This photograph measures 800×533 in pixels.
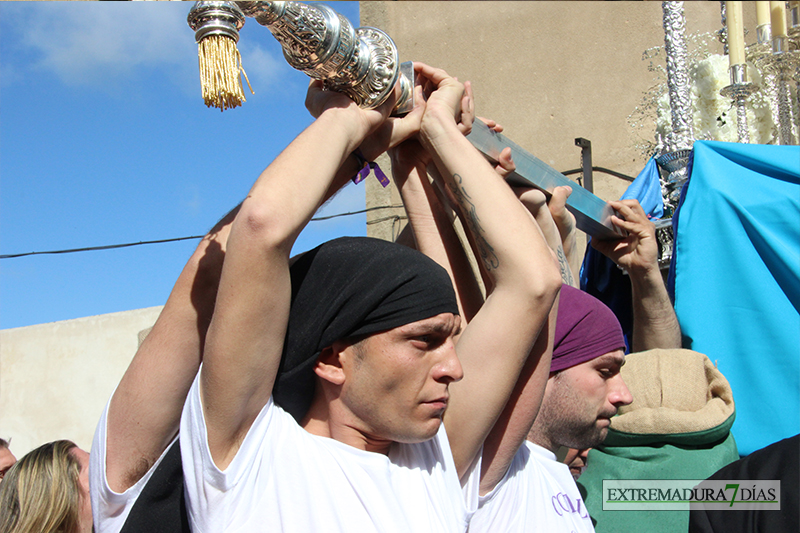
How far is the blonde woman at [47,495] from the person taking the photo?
6.00 feet

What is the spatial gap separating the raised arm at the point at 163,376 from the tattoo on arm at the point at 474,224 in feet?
1.59

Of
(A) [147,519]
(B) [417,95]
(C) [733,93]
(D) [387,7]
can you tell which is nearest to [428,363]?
(A) [147,519]

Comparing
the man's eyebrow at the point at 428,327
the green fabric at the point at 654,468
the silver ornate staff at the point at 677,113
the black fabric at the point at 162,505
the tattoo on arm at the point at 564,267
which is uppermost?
the silver ornate staff at the point at 677,113

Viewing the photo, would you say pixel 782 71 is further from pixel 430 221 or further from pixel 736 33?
pixel 430 221

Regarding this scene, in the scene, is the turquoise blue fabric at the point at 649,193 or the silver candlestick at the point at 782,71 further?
the turquoise blue fabric at the point at 649,193

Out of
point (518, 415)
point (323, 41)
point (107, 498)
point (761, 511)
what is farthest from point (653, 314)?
point (107, 498)

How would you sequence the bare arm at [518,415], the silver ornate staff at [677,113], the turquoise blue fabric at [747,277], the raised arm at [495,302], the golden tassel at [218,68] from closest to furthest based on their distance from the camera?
1. the golden tassel at [218,68]
2. the raised arm at [495,302]
3. the bare arm at [518,415]
4. the turquoise blue fabric at [747,277]
5. the silver ornate staff at [677,113]

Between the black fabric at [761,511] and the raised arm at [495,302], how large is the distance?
0.92 m

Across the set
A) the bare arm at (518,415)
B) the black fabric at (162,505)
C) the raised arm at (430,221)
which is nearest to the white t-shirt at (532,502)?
the bare arm at (518,415)

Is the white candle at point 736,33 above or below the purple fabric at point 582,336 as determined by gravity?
above

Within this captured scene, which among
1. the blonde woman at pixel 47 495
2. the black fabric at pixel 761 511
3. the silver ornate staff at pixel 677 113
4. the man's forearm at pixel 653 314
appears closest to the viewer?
the black fabric at pixel 761 511

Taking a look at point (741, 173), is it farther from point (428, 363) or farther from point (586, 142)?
point (586, 142)

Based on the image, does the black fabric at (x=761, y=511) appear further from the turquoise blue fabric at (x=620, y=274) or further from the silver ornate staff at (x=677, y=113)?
the silver ornate staff at (x=677, y=113)

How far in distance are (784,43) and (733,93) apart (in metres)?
0.26
